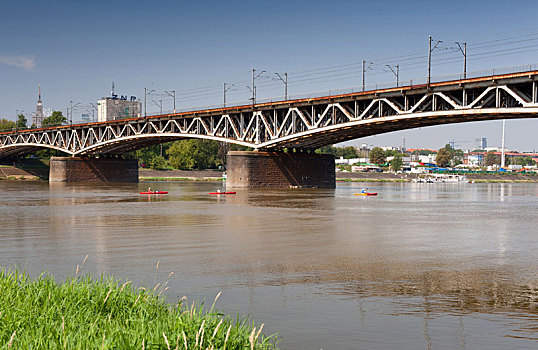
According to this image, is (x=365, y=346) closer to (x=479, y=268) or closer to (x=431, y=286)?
(x=431, y=286)

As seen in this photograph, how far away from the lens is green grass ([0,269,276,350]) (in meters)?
6.40

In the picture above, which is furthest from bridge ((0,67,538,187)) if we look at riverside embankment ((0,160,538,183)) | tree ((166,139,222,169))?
tree ((166,139,222,169))

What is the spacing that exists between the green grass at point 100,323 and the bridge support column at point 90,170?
100361mm

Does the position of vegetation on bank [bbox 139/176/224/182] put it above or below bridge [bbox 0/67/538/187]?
below

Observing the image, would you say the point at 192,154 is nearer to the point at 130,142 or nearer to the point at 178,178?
the point at 178,178

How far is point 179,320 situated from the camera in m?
7.04

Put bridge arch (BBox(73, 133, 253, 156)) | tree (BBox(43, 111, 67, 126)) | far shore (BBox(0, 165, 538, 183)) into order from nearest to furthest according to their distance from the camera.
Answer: bridge arch (BBox(73, 133, 253, 156))
far shore (BBox(0, 165, 538, 183))
tree (BBox(43, 111, 67, 126))

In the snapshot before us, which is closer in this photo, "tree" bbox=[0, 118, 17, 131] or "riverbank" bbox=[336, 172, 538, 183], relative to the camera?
"riverbank" bbox=[336, 172, 538, 183]

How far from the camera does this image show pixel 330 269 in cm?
1494

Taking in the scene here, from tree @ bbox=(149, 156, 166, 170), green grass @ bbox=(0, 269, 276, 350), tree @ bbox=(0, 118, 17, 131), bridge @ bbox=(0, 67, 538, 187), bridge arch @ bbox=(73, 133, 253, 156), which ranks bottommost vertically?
green grass @ bbox=(0, 269, 276, 350)

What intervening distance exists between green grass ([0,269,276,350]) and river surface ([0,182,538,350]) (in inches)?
62.3

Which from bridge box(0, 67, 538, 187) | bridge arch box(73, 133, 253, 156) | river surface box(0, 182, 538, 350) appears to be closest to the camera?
river surface box(0, 182, 538, 350)

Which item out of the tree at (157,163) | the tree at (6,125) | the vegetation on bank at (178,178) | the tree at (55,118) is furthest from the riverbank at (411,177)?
the tree at (6,125)

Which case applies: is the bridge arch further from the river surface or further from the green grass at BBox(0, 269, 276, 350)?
the green grass at BBox(0, 269, 276, 350)
